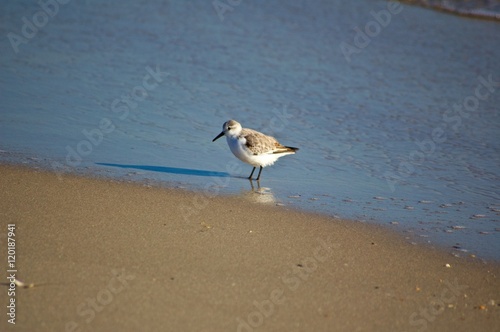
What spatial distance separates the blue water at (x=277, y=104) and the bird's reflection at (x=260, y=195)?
34 mm

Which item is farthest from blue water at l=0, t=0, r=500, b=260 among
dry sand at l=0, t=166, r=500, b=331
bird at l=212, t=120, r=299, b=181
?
dry sand at l=0, t=166, r=500, b=331

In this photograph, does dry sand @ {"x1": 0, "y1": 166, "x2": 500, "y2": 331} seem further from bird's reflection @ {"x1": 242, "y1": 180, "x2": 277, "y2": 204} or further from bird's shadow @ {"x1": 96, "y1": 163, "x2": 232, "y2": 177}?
bird's shadow @ {"x1": 96, "y1": 163, "x2": 232, "y2": 177}

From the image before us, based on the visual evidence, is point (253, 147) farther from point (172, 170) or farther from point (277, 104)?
point (277, 104)

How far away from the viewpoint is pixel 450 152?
9.84 meters

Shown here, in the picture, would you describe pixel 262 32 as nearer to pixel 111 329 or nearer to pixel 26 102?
pixel 26 102

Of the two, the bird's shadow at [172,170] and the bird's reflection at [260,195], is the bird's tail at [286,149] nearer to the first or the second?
the bird's reflection at [260,195]

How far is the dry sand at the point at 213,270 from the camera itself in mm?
4973

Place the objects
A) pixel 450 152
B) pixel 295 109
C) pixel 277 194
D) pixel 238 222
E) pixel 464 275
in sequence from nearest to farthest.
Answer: pixel 464 275 → pixel 238 222 → pixel 277 194 → pixel 450 152 → pixel 295 109

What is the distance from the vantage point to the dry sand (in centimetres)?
497

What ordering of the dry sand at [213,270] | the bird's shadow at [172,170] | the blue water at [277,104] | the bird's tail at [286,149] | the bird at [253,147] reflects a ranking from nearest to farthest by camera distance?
1. the dry sand at [213,270]
2. the blue water at [277,104]
3. the bird's shadow at [172,170]
4. the bird at [253,147]
5. the bird's tail at [286,149]

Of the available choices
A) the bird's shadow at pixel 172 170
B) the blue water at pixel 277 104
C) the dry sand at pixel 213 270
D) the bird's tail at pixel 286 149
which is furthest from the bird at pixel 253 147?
the dry sand at pixel 213 270

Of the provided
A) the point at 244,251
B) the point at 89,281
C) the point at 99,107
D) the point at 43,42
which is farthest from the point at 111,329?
the point at 43,42

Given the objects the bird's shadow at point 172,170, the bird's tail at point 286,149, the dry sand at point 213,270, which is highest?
the dry sand at point 213,270

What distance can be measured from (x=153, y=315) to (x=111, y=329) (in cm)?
32
